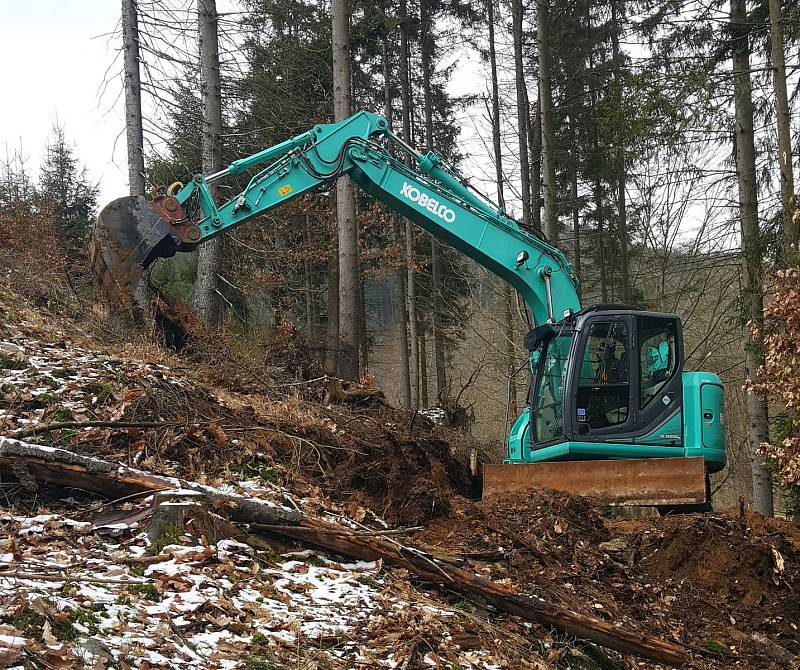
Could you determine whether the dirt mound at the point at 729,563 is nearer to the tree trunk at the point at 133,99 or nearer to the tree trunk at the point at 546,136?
the tree trunk at the point at 546,136

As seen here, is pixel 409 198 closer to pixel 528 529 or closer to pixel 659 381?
pixel 659 381

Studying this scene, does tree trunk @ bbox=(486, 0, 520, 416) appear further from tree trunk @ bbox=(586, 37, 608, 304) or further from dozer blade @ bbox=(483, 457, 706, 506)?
dozer blade @ bbox=(483, 457, 706, 506)

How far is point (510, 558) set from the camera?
7098 millimetres

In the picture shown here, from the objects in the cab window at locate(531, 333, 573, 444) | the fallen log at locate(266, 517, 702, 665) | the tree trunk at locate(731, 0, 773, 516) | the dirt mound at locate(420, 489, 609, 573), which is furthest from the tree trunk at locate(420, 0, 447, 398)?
the fallen log at locate(266, 517, 702, 665)

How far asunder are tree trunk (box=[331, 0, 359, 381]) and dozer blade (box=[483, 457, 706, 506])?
541 centimetres

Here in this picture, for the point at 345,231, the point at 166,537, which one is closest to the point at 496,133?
the point at 345,231

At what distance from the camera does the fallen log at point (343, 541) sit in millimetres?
6004

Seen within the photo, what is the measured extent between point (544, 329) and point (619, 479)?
2201mm

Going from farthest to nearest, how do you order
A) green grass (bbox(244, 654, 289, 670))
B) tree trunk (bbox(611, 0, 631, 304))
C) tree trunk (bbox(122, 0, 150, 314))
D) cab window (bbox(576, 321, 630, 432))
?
1. tree trunk (bbox(611, 0, 631, 304))
2. tree trunk (bbox(122, 0, 150, 314))
3. cab window (bbox(576, 321, 630, 432))
4. green grass (bbox(244, 654, 289, 670))

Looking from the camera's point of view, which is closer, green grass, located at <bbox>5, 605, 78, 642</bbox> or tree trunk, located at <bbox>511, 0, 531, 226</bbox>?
green grass, located at <bbox>5, 605, 78, 642</bbox>

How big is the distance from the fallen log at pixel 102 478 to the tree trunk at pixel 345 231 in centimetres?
807

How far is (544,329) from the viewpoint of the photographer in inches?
412

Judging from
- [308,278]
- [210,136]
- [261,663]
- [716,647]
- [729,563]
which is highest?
[210,136]

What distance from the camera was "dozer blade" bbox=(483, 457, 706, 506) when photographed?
8.91 metres
